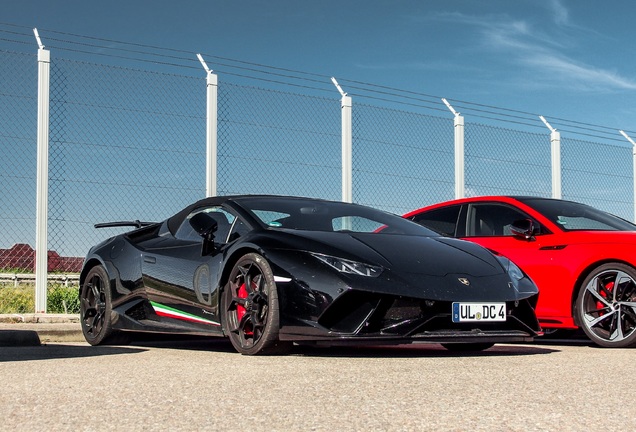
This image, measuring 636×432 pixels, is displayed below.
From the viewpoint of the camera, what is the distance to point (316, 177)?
12.1 meters

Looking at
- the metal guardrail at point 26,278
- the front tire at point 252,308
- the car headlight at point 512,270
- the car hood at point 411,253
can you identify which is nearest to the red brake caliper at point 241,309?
the front tire at point 252,308

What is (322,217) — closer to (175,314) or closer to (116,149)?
(175,314)

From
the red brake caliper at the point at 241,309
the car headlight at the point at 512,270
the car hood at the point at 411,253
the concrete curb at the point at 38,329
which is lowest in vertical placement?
the concrete curb at the point at 38,329

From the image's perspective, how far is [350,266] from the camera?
5.52 m

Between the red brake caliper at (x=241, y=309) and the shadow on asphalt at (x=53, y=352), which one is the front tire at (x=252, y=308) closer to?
the red brake caliper at (x=241, y=309)

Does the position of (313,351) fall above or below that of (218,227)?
below

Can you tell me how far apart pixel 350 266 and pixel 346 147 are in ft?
23.3

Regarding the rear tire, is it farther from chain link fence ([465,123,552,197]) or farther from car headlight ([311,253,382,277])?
chain link fence ([465,123,552,197])

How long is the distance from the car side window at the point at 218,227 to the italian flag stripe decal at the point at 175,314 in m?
0.55

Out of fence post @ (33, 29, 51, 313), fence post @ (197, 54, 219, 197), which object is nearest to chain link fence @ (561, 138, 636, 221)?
fence post @ (197, 54, 219, 197)

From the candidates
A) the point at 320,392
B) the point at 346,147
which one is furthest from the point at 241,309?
the point at 346,147

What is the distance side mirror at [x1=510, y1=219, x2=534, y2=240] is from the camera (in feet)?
25.1

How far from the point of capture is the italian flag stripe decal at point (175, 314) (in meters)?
6.26

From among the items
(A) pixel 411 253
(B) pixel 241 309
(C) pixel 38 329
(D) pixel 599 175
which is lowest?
(C) pixel 38 329
